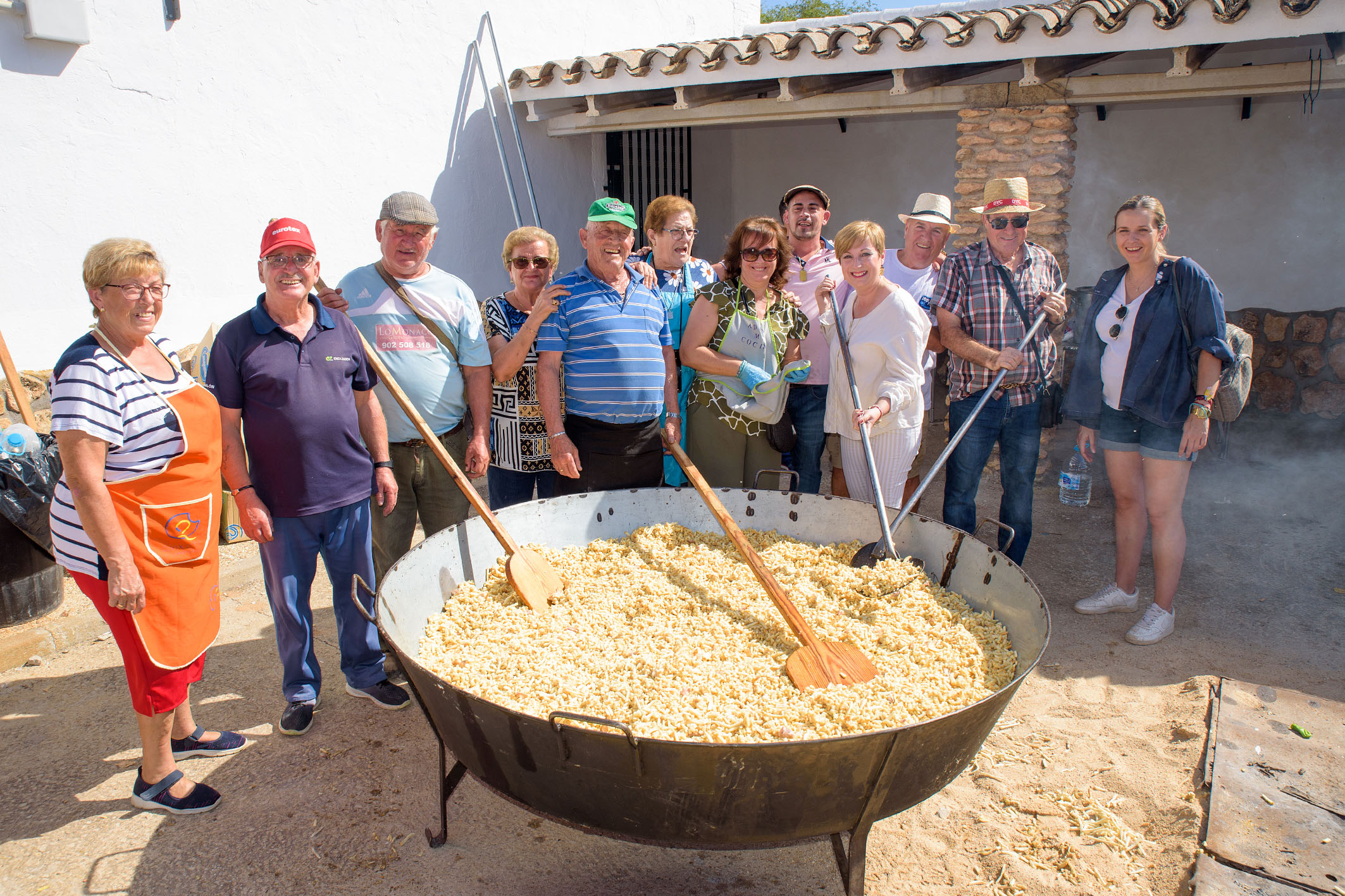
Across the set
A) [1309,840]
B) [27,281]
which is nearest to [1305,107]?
[1309,840]

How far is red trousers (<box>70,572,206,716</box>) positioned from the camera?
2.55 meters

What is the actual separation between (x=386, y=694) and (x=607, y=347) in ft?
5.49

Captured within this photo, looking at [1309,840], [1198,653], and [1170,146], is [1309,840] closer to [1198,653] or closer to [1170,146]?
[1198,653]

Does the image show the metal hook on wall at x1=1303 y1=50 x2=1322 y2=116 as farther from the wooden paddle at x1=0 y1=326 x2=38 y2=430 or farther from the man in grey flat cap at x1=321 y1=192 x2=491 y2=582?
the wooden paddle at x1=0 y1=326 x2=38 y2=430

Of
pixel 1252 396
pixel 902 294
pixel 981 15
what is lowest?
pixel 1252 396

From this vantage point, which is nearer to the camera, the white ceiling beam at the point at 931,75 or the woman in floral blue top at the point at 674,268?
the woman in floral blue top at the point at 674,268

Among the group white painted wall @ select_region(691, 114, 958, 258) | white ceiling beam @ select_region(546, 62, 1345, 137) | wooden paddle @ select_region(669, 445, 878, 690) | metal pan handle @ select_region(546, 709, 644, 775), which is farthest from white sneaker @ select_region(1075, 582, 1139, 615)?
white painted wall @ select_region(691, 114, 958, 258)

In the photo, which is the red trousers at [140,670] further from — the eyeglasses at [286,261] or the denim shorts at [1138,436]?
the denim shorts at [1138,436]

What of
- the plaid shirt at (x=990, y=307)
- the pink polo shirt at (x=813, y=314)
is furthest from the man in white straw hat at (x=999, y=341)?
the pink polo shirt at (x=813, y=314)

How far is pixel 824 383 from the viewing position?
4184mm

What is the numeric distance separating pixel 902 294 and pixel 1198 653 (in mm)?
2124

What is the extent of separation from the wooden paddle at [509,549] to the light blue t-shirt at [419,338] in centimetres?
15

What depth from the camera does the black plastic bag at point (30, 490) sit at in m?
3.98

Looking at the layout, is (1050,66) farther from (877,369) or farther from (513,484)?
(513,484)
